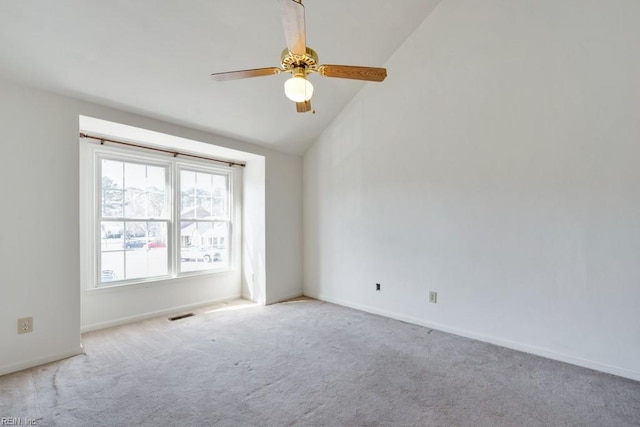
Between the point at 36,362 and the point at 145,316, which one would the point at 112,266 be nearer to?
the point at 145,316

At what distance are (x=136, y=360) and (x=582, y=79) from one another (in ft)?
15.3

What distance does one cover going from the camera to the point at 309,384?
7.82ft

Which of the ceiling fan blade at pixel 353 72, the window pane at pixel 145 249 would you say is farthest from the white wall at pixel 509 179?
the window pane at pixel 145 249

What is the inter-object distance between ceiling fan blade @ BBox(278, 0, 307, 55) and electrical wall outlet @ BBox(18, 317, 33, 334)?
3.11m

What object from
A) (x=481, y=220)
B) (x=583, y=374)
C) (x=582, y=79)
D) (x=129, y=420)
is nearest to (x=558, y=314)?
(x=583, y=374)

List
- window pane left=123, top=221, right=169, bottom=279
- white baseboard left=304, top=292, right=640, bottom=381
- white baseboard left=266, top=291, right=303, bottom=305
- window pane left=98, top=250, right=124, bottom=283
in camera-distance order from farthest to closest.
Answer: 1. white baseboard left=266, top=291, right=303, bottom=305
2. window pane left=123, top=221, right=169, bottom=279
3. window pane left=98, top=250, right=124, bottom=283
4. white baseboard left=304, top=292, right=640, bottom=381

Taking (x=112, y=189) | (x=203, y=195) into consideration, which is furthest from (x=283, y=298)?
(x=112, y=189)

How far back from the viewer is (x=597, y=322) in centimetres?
260

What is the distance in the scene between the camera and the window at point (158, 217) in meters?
3.66

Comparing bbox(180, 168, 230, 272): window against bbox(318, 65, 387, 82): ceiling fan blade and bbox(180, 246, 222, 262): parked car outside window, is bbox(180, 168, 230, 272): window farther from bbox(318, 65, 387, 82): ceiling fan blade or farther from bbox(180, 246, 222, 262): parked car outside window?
bbox(318, 65, 387, 82): ceiling fan blade

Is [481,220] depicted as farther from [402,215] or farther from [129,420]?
[129,420]

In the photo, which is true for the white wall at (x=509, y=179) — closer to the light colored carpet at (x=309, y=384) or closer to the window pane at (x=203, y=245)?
the light colored carpet at (x=309, y=384)

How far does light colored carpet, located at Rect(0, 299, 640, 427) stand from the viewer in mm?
2002

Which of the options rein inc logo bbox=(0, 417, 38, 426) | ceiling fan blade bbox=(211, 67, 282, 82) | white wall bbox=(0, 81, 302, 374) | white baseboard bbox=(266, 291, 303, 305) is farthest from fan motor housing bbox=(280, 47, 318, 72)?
white baseboard bbox=(266, 291, 303, 305)
